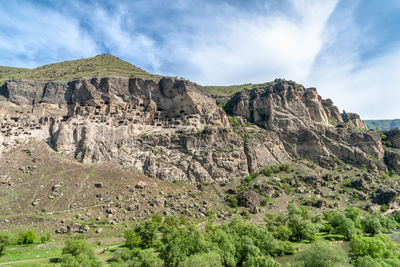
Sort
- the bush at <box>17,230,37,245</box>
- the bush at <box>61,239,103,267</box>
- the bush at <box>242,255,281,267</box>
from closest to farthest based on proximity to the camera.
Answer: the bush at <box>61,239,103,267</box> → the bush at <box>242,255,281,267</box> → the bush at <box>17,230,37,245</box>

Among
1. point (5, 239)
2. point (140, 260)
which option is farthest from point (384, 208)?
point (5, 239)

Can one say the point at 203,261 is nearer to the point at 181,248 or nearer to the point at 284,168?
the point at 181,248

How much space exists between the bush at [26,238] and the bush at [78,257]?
10.9m

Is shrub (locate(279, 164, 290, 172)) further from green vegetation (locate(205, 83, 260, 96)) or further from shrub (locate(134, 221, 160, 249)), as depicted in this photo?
green vegetation (locate(205, 83, 260, 96))

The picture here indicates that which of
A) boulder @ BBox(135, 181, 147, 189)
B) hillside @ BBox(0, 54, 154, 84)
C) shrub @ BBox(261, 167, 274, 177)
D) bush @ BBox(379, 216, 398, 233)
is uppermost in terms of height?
hillside @ BBox(0, 54, 154, 84)

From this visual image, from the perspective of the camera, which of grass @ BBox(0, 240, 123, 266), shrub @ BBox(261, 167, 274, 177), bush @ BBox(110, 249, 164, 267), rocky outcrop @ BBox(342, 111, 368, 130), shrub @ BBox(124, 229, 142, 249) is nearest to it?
bush @ BBox(110, 249, 164, 267)

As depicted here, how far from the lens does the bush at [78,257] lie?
2273cm

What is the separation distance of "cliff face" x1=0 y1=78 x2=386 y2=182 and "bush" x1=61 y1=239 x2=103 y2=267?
30947 millimetres

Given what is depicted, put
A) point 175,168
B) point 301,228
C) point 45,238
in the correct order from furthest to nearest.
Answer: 1. point 175,168
2. point 301,228
3. point 45,238

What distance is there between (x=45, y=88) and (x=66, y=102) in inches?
318

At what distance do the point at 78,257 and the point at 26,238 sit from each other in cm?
1778

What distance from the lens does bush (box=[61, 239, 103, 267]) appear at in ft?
74.6

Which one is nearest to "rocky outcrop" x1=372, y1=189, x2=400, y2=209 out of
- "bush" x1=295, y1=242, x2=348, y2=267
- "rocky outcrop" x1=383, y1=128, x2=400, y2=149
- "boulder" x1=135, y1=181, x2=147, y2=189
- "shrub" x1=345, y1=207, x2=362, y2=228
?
"shrub" x1=345, y1=207, x2=362, y2=228

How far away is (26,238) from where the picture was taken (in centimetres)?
3478
